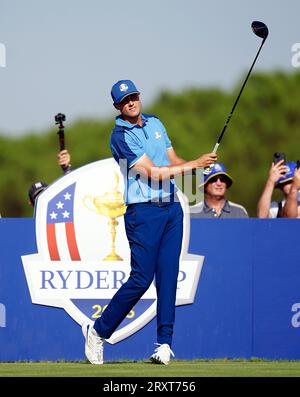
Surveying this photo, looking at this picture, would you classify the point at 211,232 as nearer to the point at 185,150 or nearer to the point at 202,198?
the point at 202,198

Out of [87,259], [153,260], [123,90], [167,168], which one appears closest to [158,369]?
[153,260]

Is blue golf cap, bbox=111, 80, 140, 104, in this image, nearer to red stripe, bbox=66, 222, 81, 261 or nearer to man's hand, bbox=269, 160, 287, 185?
red stripe, bbox=66, 222, 81, 261

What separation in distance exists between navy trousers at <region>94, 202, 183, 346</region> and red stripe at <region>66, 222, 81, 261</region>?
1.21m

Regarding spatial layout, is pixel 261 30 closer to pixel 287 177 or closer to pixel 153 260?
pixel 287 177

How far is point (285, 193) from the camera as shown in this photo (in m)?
13.5

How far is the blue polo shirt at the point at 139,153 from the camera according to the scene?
36.4ft

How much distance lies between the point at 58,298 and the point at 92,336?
0.96m

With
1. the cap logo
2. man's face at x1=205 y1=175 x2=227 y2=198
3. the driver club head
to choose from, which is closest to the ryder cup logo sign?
man's face at x1=205 y1=175 x2=227 y2=198

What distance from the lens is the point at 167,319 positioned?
36.8ft

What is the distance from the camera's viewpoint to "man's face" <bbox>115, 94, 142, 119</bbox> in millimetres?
11142

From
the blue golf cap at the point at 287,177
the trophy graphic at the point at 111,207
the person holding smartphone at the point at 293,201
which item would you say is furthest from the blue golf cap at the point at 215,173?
the trophy graphic at the point at 111,207

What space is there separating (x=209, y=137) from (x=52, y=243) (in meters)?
48.0
